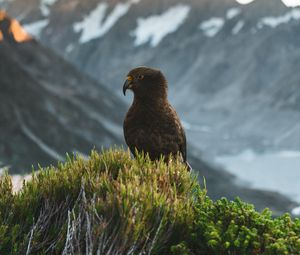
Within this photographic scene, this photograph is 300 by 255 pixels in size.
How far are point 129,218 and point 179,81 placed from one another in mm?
124232

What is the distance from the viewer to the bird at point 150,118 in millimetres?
7980

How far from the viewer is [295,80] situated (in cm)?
9769

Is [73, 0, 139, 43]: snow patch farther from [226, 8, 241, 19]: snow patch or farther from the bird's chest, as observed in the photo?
the bird's chest

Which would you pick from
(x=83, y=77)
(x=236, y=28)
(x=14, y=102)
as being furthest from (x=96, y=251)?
(x=236, y=28)

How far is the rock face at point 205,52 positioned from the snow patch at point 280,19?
247 millimetres

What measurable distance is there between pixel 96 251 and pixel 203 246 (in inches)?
53.0

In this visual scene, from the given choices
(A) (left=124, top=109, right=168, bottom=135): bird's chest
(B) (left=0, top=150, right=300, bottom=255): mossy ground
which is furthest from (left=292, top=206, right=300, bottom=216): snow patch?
(B) (left=0, top=150, right=300, bottom=255): mossy ground

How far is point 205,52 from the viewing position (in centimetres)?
13138

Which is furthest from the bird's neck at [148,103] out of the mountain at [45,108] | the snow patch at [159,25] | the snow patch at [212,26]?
the snow patch at [159,25]

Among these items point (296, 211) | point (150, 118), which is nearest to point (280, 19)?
point (296, 211)

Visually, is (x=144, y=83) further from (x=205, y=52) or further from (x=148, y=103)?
(x=205, y=52)

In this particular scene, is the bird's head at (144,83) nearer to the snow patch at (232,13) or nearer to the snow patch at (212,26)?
the snow patch at (212,26)

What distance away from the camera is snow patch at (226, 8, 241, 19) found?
445ft

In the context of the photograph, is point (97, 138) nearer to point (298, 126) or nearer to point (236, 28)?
point (298, 126)
